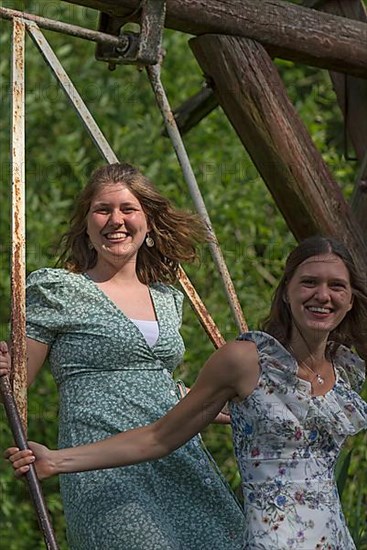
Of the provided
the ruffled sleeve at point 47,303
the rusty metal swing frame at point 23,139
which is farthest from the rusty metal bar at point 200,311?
the ruffled sleeve at point 47,303

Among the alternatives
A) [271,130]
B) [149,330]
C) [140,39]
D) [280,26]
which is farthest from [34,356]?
[280,26]

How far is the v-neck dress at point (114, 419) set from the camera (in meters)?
2.84

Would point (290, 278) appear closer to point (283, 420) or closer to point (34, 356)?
point (283, 420)

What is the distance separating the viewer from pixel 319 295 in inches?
106

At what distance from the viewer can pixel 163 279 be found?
317cm

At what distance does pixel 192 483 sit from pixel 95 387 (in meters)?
0.28

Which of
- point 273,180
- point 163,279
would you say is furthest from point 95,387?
point 273,180

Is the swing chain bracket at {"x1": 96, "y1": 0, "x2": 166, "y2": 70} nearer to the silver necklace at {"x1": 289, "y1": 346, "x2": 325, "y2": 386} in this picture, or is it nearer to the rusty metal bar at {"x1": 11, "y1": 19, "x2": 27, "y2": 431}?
the rusty metal bar at {"x1": 11, "y1": 19, "x2": 27, "y2": 431}

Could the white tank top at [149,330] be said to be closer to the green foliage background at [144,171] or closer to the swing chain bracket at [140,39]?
the swing chain bracket at [140,39]

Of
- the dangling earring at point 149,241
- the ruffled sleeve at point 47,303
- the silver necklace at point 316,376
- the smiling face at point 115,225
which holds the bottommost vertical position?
the silver necklace at point 316,376

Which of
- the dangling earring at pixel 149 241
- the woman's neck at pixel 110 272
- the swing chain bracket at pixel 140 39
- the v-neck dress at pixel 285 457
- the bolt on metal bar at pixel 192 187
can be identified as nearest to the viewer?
the v-neck dress at pixel 285 457

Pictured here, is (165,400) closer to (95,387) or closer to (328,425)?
(95,387)

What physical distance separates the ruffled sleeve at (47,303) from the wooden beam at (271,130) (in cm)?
79

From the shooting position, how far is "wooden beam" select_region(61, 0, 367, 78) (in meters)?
3.39
